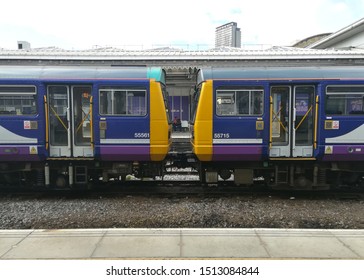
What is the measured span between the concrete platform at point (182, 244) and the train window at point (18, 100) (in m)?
3.48

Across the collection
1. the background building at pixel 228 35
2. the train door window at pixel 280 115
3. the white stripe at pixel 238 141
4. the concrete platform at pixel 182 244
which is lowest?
the concrete platform at pixel 182 244

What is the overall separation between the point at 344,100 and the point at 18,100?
8031mm

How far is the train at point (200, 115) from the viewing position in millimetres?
7324

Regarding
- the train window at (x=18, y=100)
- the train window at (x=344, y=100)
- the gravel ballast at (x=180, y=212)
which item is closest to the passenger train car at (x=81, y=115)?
the train window at (x=18, y=100)

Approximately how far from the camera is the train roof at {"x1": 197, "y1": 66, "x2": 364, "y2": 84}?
7.28 metres

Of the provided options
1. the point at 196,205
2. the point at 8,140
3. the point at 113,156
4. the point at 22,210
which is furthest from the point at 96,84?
the point at 196,205

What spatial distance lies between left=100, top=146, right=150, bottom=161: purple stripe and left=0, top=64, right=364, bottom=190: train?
25 millimetres

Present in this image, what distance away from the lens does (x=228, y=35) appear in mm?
39906

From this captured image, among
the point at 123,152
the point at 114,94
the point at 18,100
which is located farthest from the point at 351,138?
the point at 18,100

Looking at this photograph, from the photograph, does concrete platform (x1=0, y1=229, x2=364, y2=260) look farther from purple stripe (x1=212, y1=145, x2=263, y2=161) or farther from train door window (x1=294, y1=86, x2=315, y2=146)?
train door window (x1=294, y1=86, x2=315, y2=146)

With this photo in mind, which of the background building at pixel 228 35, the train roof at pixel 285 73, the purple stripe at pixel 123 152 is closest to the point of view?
the train roof at pixel 285 73

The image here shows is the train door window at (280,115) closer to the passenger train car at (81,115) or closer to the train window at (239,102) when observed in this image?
the train window at (239,102)

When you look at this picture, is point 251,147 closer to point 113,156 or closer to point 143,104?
point 143,104

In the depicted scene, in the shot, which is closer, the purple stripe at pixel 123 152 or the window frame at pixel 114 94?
the window frame at pixel 114 94
